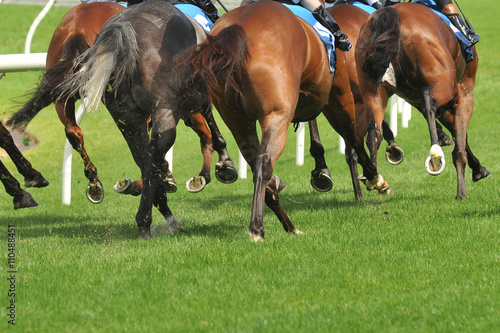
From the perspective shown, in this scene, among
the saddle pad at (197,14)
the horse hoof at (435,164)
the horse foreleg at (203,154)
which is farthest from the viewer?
the horse foreleg at (203,154)

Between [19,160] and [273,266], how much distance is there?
3723mm

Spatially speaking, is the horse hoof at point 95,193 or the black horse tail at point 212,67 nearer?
the black horse tail at point 212,67

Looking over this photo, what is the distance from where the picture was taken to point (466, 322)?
364cm

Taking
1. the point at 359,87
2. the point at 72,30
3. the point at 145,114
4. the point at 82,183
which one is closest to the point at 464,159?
the point at 359,87

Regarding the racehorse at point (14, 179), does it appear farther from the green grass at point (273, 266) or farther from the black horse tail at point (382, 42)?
the black horse tail at point (382, 42)

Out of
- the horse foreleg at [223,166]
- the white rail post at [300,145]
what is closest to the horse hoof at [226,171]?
the horse foreleg at [223,166]

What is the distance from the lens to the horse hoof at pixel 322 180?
7.88 m

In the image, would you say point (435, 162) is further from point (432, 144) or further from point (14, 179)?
point (14, 179)

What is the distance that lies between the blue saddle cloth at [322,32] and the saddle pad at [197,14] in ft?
2.50

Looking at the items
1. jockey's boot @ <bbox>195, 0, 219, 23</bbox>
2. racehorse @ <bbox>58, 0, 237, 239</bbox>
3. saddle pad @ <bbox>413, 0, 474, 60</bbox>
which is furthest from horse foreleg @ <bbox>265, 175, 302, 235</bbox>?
saddle pad @ <bbox>413, 0, 474, 60</bbox>

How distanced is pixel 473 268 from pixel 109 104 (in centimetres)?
320

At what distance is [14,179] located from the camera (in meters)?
7.42

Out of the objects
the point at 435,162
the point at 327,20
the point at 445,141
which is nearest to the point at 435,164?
the point at 435,162

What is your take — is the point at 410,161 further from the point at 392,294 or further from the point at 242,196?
the point at 392,294
